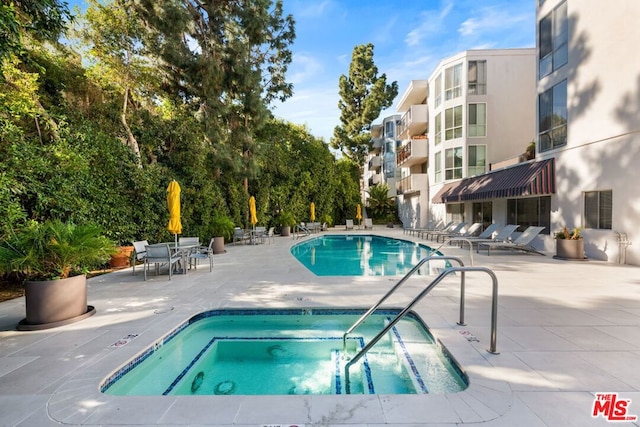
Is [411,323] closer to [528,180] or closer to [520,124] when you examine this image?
A: [528,180]

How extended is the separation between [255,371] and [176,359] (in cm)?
121

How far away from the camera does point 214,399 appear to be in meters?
3.18

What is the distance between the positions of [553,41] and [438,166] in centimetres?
1223

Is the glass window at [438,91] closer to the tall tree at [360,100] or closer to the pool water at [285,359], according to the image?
the tall tree at [360,100]

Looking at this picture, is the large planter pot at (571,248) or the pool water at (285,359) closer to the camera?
the pool water at (285,359)

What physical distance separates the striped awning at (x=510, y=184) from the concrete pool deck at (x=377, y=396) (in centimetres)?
573

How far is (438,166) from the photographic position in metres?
25.2

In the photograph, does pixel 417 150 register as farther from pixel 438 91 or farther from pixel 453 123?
pixel 453 123

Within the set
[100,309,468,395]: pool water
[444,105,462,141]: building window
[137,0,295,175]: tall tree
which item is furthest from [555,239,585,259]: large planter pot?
[137,0,295,175]: tall tree

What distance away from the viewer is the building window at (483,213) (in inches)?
758

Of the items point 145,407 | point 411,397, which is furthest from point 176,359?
point 411,397

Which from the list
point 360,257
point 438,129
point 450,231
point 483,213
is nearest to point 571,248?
point 360,257

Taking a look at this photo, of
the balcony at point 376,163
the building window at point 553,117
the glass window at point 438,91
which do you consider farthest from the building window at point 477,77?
the balcony at point 376,163

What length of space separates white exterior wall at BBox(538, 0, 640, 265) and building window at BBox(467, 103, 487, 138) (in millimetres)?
8651
